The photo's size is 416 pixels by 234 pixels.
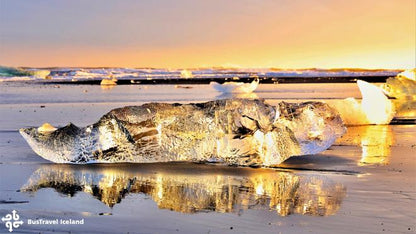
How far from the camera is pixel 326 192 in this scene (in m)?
7.45

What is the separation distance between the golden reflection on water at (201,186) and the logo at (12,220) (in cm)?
99

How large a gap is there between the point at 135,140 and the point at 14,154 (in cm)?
204

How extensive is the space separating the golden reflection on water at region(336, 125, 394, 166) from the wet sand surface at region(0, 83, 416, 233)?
0.06 meters

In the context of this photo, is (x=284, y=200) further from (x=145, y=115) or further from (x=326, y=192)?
(x=145, y=115)

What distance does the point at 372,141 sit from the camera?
11.9 m

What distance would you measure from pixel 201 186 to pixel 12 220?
7.93 ft

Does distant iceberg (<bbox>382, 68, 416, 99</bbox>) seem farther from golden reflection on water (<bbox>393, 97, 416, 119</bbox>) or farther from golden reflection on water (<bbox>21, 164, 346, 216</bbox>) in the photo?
golden reflection on water (<bbox>21, 164, 346, 216</bbox>)

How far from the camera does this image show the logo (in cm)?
591

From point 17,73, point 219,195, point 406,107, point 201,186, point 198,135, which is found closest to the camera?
point 219,195

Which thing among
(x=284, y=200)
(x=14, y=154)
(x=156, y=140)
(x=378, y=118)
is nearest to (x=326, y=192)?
(x=284, y=200)

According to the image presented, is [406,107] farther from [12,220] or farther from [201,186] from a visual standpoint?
[12,220]

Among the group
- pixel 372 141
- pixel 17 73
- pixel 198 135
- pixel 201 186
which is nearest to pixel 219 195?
pixel 201 186

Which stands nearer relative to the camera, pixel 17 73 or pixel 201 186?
pixel 201 186

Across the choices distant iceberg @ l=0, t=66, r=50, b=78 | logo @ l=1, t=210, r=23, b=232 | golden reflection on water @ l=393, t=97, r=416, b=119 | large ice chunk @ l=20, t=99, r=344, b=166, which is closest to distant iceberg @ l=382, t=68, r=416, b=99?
golden reflection on water @ l=393, t=97, r=416, b=119
